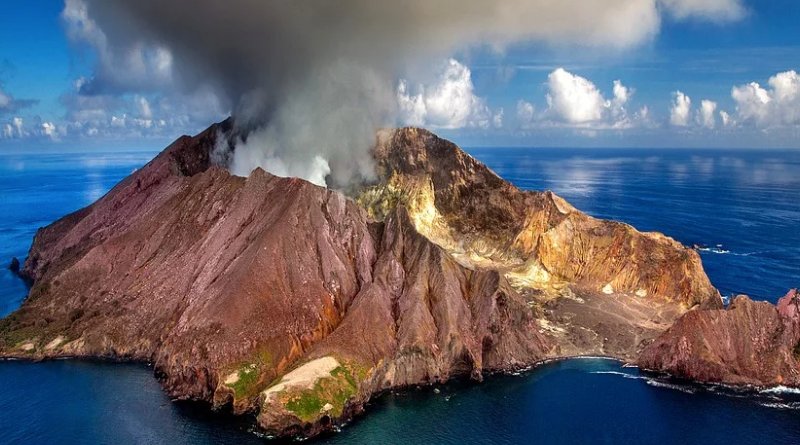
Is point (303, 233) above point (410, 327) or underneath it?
above

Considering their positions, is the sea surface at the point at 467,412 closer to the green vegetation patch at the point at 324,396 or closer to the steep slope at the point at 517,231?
the green vegetation patch at the point at 324,396

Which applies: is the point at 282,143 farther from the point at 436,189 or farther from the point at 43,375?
the point at 43,375

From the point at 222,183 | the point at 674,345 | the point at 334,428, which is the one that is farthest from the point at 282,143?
the point at 674,345

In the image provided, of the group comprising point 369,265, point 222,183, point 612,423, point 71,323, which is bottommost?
point 612,423

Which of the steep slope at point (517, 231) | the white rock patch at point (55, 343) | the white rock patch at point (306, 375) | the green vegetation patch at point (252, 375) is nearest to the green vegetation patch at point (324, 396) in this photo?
the white rock patch at point (306, 375)

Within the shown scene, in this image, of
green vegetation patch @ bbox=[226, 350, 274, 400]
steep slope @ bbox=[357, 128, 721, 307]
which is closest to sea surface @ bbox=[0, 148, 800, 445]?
green vegetation patch @ bbox=[226, 350, 274, 400]

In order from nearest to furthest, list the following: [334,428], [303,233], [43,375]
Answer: [334,428] < [43,375] < [303,233]

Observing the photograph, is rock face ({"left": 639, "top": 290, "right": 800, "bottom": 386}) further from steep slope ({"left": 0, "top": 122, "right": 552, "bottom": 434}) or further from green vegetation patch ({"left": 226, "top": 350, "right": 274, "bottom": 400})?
green vegetation patch ({"left": 226, "top": 350, "right": 274, "bottom": 400})
